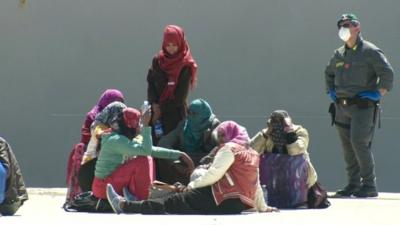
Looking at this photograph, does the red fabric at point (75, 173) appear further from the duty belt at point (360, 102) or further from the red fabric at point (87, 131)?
the duty belt at point (360, 102)

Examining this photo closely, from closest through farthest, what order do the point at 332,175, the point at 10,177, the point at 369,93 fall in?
the point at 10,177 → the point at 369,93 → the point at 332,175

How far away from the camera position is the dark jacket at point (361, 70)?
806 cm

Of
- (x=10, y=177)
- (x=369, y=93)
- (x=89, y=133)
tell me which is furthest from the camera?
(x=369, y=93)

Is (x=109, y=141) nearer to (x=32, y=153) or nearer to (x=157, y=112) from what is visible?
(x=157, y=112)

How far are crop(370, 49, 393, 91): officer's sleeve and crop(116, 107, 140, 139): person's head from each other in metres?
2.74

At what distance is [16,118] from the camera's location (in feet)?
34.4

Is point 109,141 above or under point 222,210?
above

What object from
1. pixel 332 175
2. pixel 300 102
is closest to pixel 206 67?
pixel 300 102

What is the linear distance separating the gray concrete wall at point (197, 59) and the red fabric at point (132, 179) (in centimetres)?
366

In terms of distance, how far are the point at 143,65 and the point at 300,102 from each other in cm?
211

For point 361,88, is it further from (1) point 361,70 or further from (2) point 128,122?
(2) point 128,122

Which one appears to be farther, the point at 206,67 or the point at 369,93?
the point at 206,67

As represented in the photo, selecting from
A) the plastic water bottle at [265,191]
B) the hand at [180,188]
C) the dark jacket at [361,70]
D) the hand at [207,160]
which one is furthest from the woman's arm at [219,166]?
the dark jacket at [361,70]

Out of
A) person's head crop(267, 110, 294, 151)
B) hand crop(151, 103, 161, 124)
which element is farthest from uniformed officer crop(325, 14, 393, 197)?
hand crop(151, 103, 161, 124)
